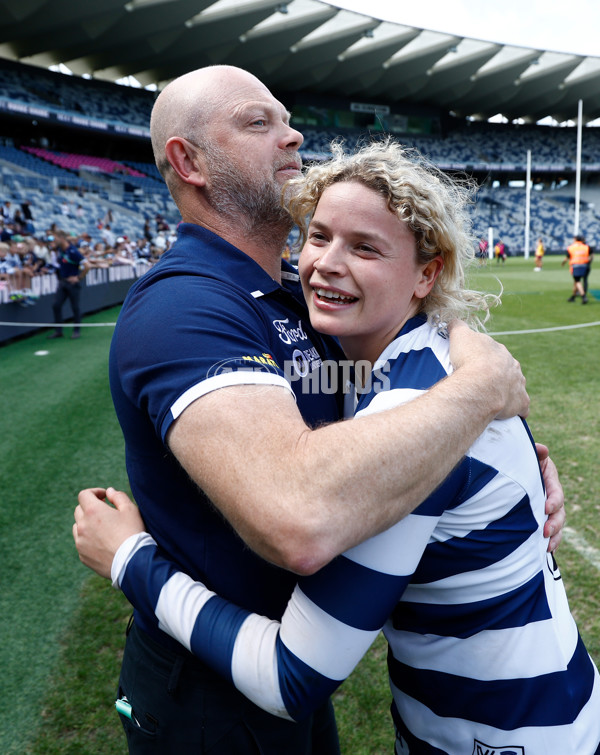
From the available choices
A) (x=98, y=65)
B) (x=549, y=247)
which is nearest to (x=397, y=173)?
(x=98, y=65)

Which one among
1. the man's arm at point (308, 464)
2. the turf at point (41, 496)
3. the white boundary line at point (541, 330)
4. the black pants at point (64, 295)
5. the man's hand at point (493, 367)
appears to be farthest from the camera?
the black pants at point (64, 295)

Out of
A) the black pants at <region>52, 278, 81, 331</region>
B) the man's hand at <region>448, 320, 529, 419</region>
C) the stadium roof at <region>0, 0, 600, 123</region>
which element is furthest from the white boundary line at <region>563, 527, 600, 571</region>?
the stadium roof at <region>0, 0, 600, 123</region>

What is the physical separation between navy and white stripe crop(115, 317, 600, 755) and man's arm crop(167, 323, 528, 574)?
11cm

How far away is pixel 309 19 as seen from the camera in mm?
36688

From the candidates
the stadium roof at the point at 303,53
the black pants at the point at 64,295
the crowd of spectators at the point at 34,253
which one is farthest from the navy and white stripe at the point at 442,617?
the stadium roof at the point at 303,53

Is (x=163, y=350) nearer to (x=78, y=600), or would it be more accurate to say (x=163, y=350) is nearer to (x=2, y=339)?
(x=78, y=600)

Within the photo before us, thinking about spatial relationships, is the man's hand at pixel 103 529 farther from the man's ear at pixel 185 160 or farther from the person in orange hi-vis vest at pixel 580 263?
the person in orange hi-vis vest at pixel 580 263

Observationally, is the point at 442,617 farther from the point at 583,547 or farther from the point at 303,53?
the point at 303,53

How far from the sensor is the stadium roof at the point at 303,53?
3241cm

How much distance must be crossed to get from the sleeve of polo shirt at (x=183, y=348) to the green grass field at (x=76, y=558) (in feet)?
3.41

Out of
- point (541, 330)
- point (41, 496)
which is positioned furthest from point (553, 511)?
point (541, 330)

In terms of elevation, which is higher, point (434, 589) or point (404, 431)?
point (404, 431)

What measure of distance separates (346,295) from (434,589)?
73 cm

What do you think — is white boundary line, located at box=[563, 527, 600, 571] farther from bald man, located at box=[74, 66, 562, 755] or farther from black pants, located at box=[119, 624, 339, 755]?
black pants, located at box=[119, 624, 339, 755]
